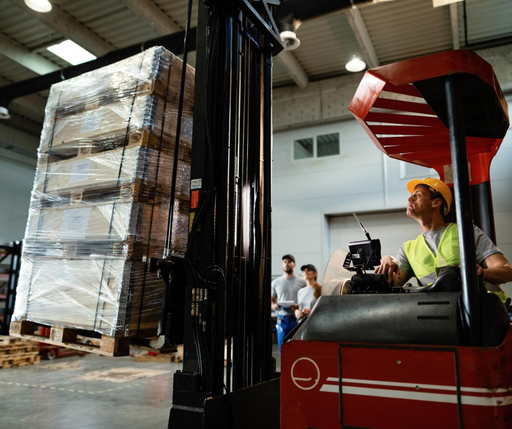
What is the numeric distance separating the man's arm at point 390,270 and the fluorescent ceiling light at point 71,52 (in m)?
8.42

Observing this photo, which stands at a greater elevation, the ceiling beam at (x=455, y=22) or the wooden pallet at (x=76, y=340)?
the ceiling beam at (x=455, y=22)

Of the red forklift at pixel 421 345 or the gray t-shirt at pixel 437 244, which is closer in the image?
the red forklift at pixel 421 345

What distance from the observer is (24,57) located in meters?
9.30

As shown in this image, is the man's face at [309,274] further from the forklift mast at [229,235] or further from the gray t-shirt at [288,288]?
the forklift mast at [229,235]

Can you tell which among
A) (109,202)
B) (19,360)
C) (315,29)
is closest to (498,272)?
(109,202)

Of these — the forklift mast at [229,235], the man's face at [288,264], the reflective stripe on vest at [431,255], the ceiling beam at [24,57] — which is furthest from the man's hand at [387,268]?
the ceiling beam at [24,57]

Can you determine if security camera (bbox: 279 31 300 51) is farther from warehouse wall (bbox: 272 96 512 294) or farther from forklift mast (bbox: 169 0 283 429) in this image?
warehouse wall (bbox: 272 96 512 294)

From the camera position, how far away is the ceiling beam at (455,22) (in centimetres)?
744

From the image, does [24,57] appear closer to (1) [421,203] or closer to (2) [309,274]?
(2) [309,274]

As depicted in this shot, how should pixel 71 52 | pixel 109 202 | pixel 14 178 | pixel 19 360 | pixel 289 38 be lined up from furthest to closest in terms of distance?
pixel 14 178 < pixel 71 52 < pixel 19 360 < pixel 289 38 < pixel 109 202

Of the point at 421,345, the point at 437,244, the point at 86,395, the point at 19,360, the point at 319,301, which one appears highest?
the point at 437,244

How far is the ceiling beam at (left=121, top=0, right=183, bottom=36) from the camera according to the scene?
7.36m

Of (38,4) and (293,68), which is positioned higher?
(293,68)

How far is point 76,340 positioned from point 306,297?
139 inches
